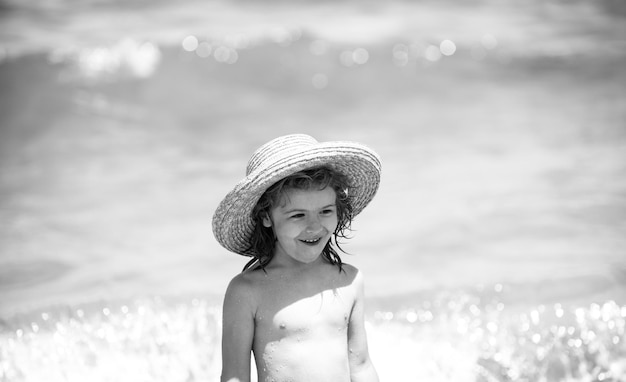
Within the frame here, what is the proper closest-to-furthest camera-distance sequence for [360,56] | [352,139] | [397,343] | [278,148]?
[278,148] < [397,343] < [352,139] < [360,56]

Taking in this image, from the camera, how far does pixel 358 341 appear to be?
290cm

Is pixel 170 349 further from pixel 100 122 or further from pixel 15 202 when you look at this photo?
pixel 100 122

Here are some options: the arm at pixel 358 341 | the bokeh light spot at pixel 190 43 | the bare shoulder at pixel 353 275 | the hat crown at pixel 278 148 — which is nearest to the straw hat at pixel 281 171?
the hat crown at pixel 278 148

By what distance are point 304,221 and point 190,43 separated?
812 centimetres

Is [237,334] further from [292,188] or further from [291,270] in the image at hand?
[292,188]

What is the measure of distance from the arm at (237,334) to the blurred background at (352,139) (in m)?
1.39

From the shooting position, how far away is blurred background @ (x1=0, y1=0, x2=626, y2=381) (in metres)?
4.22

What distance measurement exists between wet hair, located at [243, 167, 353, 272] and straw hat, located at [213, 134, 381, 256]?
2 centimetres

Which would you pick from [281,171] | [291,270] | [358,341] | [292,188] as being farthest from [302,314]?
[281,171]

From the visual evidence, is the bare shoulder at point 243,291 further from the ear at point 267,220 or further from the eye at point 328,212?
the eye at point 328,212

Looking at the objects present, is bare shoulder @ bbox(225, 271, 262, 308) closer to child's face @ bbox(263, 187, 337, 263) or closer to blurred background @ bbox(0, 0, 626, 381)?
child's face @ bbox(263, 187, 337, 263)

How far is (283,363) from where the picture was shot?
2.73 metres

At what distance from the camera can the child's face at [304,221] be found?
269cm

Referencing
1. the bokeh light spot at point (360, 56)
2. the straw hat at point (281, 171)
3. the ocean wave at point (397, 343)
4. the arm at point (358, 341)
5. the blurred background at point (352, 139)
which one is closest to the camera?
the straw hat at point (281, 171)
